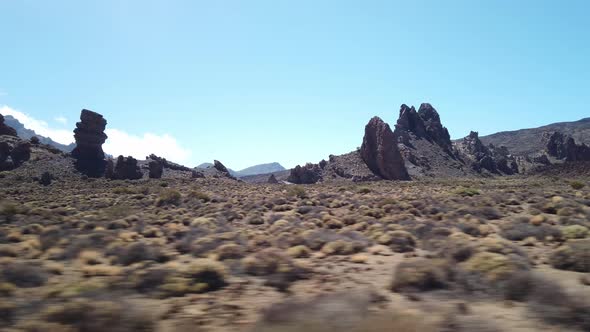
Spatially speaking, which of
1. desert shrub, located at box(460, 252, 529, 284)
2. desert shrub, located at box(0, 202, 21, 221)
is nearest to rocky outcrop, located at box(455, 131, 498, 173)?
desert shrub, located at box(0, 202, 21, 221)

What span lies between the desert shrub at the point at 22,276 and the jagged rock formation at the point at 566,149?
429ft

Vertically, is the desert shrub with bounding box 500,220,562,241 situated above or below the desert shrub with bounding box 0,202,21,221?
below

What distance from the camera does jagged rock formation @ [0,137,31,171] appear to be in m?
71.8

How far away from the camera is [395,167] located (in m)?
85.4

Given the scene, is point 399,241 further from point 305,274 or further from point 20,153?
point 20,153

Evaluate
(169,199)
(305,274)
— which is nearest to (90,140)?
(169,199)

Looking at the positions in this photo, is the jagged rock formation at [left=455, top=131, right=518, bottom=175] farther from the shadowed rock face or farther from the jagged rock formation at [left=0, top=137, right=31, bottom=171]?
the jagged rock formation at [left=0, top=137, right=31, bottom=171]

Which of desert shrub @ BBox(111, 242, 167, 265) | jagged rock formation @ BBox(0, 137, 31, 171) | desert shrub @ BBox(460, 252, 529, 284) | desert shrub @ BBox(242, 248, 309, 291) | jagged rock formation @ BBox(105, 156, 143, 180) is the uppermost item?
jagged rock formation @ BBox(0, 137, 31, 171)

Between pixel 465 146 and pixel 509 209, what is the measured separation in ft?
402

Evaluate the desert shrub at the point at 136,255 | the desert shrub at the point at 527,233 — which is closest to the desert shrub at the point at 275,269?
the desert shrub at the point at 136,255

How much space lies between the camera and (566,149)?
403ft

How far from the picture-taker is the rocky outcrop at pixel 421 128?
121188 millimetres

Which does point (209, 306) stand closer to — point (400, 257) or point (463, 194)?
point (400, 257)

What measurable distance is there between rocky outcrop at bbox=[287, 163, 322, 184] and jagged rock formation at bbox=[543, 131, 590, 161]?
7466 centimetres
